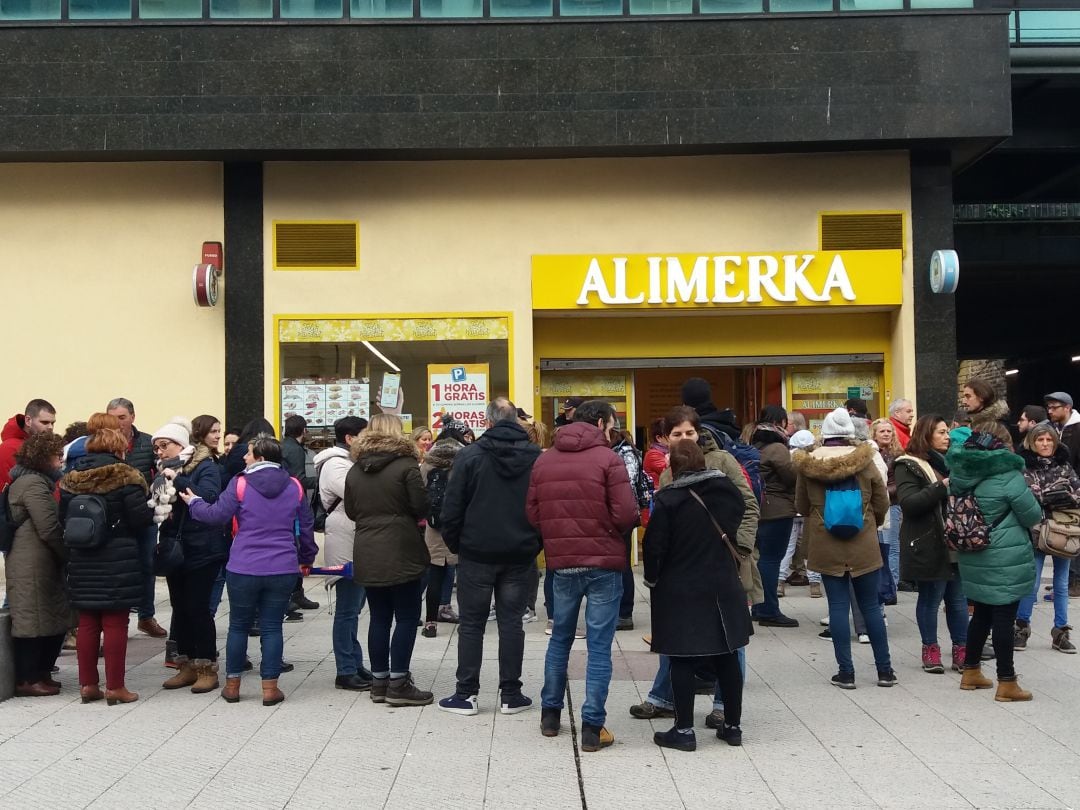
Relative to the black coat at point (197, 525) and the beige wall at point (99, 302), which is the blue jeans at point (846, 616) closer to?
the black coat at point (197, 525)

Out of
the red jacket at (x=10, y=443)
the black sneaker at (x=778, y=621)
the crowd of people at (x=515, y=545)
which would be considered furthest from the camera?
the black sneaker at (x=778, y=621)

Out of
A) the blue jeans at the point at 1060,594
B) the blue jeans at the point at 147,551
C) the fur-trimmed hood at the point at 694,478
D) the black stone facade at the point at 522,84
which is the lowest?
the blue jeans at the point at 1060,594

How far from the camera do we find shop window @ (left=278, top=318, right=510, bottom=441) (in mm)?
13891

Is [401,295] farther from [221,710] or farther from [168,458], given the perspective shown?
Result: [221,710]

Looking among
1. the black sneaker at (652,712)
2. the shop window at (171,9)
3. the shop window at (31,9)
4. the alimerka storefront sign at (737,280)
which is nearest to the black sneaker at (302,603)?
the alimerka storefront sign at (737,280)

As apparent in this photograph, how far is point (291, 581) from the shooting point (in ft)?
24.2

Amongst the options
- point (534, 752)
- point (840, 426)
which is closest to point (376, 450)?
point (534, 752)

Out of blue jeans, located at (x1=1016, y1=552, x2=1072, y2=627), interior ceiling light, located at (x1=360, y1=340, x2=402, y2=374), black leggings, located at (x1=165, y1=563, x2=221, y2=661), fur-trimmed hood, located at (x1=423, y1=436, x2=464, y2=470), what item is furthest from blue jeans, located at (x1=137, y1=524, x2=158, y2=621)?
blue jeans, located at (x1=1016, y1=552, x2=1072, y2=627)

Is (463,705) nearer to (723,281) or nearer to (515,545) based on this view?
(515,545)

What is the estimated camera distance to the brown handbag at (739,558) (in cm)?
620

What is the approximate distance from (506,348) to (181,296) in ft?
13.0

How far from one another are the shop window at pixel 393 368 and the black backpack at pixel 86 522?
660cm

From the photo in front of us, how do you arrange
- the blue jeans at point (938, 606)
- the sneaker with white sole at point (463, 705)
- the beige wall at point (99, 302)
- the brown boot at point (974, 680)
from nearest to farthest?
1. the sneaker with white sole at point (463, 705)
2. the brown boot at point (974, 680)
3. the blue jeans at point (938, 606)
4. the beige wall at point (99, 302)

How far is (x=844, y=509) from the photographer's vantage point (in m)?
7.65
